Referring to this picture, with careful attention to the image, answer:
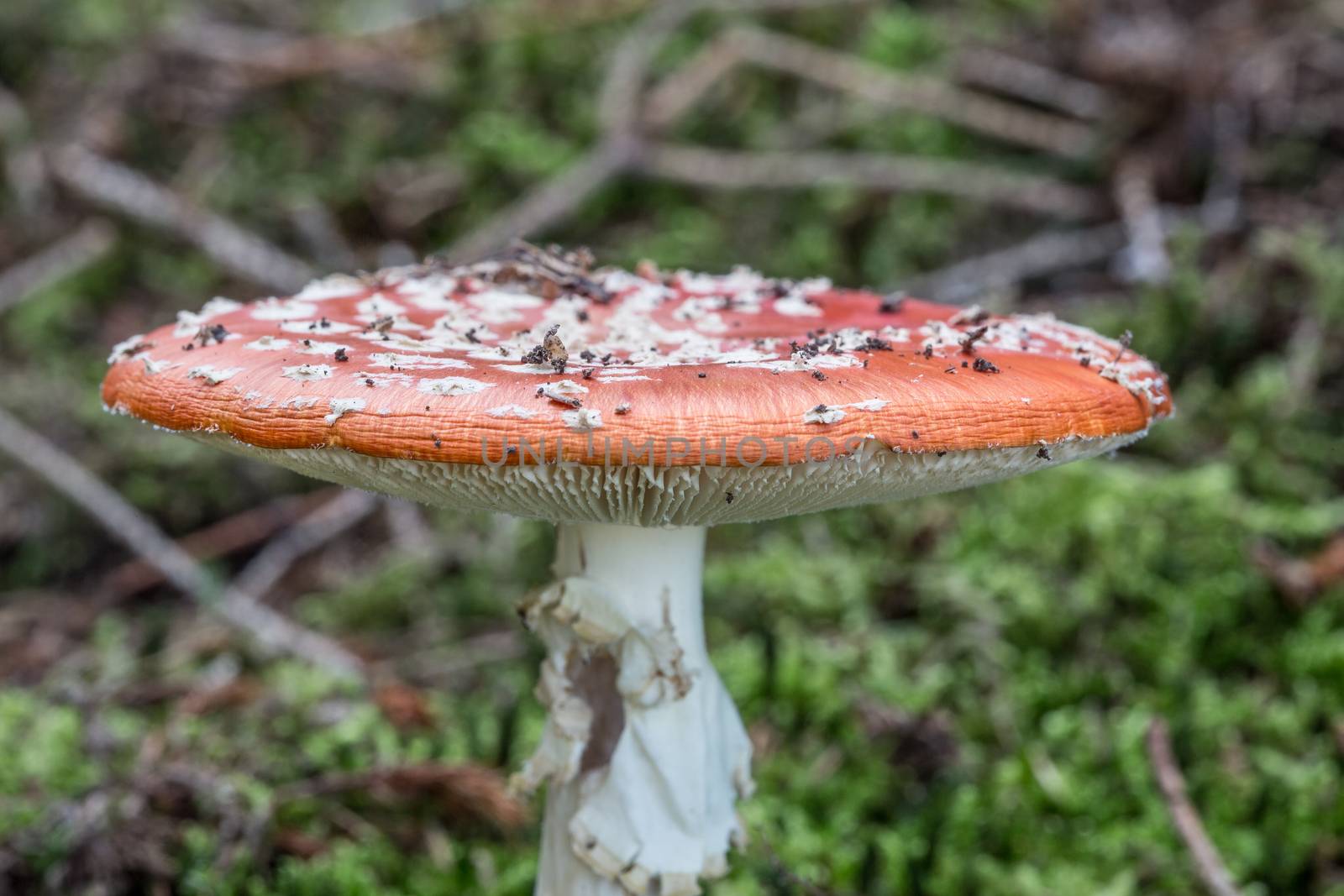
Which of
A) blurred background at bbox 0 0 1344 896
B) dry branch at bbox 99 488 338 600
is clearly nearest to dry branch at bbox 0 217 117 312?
blurred background at bbox 0 0 1344 896

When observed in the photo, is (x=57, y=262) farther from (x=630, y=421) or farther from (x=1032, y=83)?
(x=630, y=421)

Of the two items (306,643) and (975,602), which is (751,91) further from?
(306,643)

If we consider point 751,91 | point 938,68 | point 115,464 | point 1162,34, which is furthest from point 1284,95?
point 115,464

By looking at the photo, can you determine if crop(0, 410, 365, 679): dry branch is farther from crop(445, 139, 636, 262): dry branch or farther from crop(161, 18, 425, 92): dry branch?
crop(161, 18, 425, 92): dry branch

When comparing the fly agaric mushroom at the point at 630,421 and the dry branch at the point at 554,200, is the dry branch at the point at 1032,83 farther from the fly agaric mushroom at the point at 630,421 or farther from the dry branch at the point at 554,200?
the fly agaric mushroom at the point at 630,421

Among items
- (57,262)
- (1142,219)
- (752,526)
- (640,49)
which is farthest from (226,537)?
(1142,219)
